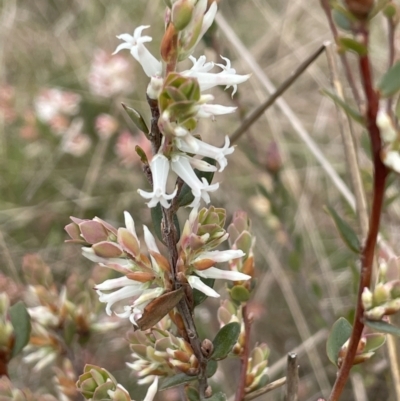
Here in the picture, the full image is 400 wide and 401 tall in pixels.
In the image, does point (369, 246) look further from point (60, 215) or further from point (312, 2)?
point (312, 2)

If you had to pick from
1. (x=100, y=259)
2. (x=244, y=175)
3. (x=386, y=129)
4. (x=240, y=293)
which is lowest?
(x=244, y=175)

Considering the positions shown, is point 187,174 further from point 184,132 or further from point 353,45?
point 353,45

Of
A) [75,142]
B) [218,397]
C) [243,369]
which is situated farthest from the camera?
[75,142]

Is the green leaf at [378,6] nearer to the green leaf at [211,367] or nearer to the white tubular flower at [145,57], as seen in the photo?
the white tubular flower at [145,57]

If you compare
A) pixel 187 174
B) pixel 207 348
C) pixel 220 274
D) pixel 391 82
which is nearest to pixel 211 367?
pixel 207 348

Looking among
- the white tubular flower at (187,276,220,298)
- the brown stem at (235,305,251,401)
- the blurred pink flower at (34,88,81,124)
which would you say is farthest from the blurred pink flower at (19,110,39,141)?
the white tubular flower at (187,276,220,298)

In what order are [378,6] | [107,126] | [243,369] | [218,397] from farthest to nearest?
[107,126], [243,369], [218,397], [378,6]
